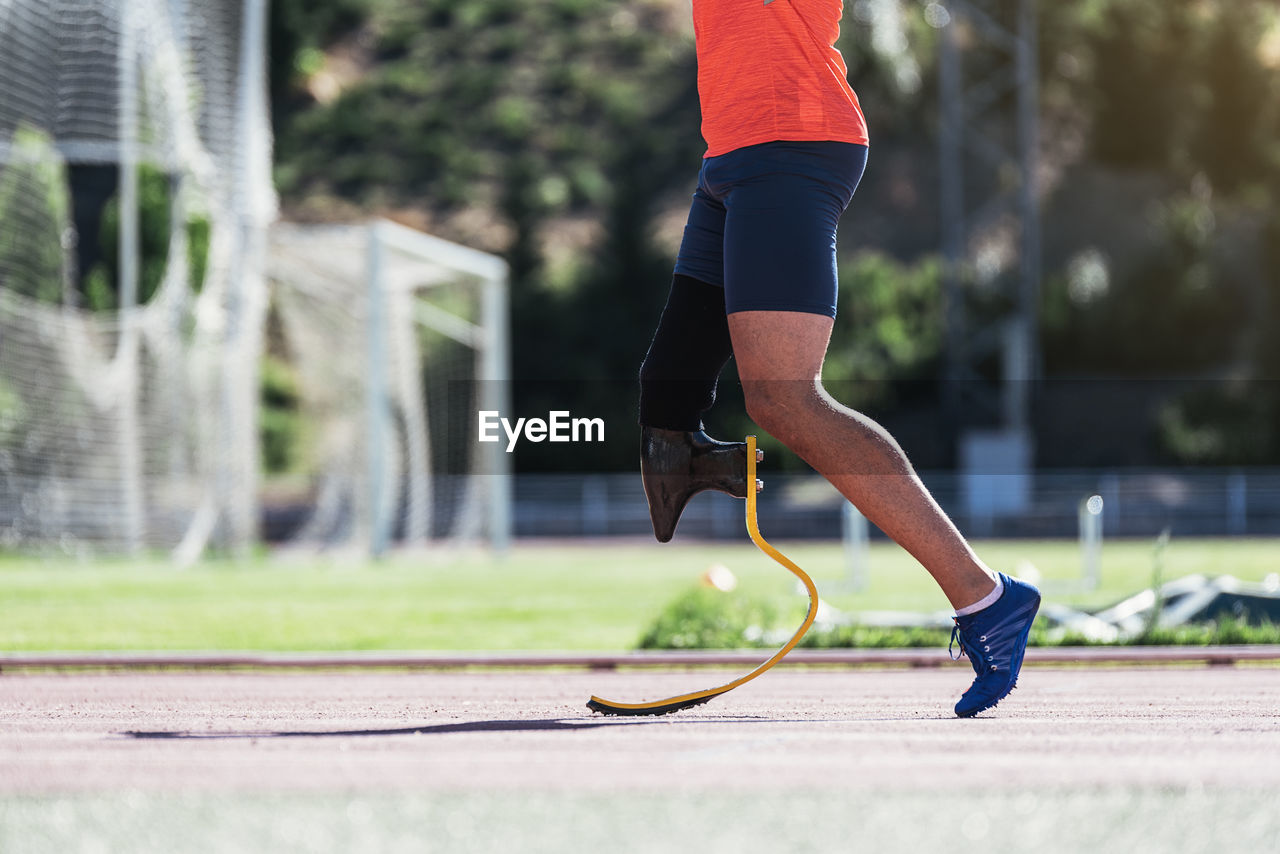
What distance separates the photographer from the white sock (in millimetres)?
3574

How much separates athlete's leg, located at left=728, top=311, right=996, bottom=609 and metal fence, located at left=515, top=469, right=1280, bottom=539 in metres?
21.9

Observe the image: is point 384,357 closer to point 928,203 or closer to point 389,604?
point 389,604

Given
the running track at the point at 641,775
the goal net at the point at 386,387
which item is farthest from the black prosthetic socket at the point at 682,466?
the goal net at the point at 386,387

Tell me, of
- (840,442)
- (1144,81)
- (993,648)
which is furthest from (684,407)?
(1144,81)

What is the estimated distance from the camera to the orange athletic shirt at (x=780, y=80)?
376 cm

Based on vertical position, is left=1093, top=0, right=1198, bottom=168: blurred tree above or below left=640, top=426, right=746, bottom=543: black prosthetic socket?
above

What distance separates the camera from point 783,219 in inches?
143

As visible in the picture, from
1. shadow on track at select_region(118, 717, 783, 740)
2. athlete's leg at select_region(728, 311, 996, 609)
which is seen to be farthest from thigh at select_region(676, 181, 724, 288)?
shadow on track at select_region(118, 717, 783, 740)

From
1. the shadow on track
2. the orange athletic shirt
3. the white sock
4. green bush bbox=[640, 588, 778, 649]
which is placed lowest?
green bush bbox=[640, 588, 778, 649]

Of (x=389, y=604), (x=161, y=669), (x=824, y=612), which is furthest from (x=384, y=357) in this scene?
(x=161, y=669)

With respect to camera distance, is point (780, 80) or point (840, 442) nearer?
point (840, 442)

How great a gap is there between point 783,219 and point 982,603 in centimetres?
96

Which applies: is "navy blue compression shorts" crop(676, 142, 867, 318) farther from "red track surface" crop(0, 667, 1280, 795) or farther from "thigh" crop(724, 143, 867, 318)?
"red track surface" crop(0, 667, 1280, 795)

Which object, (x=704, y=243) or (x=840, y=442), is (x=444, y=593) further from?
(x=840, y=442)
